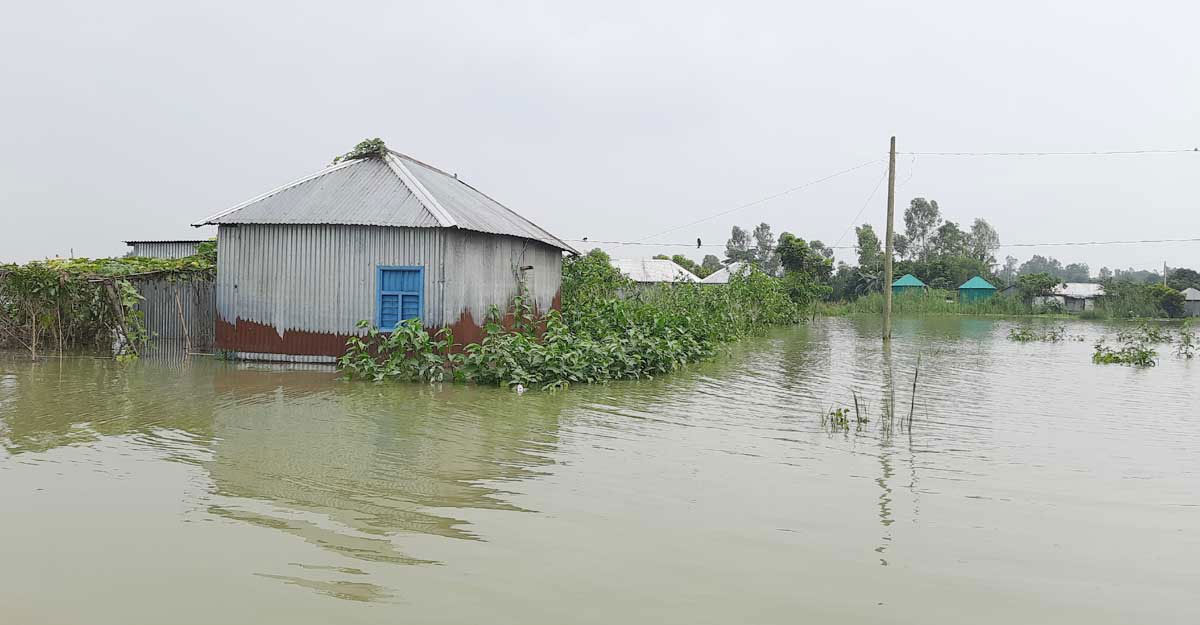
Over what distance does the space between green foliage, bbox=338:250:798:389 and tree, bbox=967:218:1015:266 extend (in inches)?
3078

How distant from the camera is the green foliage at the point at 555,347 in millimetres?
13617

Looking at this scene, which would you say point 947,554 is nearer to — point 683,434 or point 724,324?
point 683,434

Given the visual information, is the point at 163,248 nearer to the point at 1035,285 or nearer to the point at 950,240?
the point at 1035,285

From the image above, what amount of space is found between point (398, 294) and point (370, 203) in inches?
77.1

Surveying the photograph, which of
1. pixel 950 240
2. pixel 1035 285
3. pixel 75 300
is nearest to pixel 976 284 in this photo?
pixel 1035 285

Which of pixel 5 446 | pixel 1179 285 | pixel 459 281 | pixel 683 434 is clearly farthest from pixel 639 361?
pixel 1179 285

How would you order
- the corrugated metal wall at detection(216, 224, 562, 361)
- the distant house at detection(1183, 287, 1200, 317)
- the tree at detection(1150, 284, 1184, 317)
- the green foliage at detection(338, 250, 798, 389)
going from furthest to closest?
the distant house at detection(1183, 287, 1200, 317) < the tree at detection(1150, 284, 1184, 317) < the corrugated metal wall at detection(216, 224, 562, 361) < the green foliage at detection(338, 250, 798, 389)

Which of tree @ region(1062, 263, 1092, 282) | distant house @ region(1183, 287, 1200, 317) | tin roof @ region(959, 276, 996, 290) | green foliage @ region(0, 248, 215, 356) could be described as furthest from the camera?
tree @ region(1062, 263, 1092, 282)

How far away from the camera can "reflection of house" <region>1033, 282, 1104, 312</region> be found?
61.4m

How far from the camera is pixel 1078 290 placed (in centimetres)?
6781

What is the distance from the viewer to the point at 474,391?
1276cm

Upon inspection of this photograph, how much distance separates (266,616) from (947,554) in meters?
4.20

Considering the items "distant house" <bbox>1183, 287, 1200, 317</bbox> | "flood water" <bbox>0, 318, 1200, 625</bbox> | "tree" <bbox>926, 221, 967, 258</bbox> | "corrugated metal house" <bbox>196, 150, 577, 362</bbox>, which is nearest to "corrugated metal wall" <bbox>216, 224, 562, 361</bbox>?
"corrugated metal house" <bbox>196, 150, 577, 362</bbox>

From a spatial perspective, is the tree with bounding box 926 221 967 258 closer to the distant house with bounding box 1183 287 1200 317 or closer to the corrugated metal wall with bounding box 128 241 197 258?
the distant house with bounding box 1183 287 1200 317
